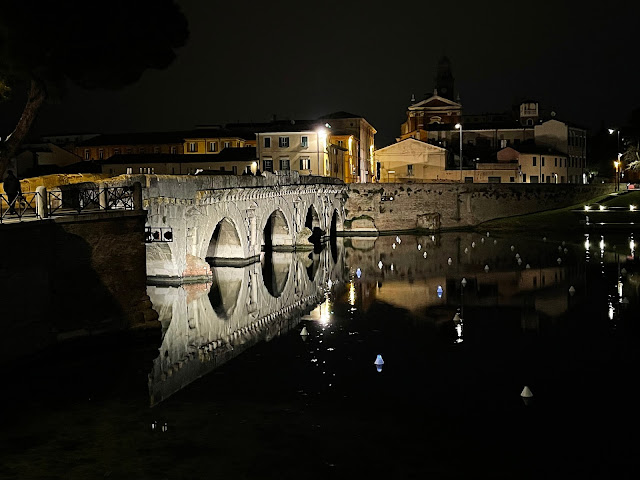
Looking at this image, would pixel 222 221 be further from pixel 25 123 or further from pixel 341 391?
pixel 341 391

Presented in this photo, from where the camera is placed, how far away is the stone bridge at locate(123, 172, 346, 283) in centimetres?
4522

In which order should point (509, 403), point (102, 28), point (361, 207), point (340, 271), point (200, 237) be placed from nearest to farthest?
1. point (509, 403)
2. point (102, 28)
3. point (200, 237)
4. point (340, 271)
5. point (361, 207)

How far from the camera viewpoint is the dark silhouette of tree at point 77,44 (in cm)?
3319

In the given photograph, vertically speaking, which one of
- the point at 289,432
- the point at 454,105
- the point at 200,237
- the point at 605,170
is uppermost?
the point at 454,105

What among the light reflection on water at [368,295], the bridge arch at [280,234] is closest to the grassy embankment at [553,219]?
the light reflection on water at [368,295]

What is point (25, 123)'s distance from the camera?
120ft

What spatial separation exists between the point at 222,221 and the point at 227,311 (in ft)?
55.2

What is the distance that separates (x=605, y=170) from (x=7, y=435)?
419 feet

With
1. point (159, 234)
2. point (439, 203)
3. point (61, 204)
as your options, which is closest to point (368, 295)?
point (159, 234)

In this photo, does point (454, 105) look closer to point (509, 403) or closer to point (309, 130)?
point (309, 130)

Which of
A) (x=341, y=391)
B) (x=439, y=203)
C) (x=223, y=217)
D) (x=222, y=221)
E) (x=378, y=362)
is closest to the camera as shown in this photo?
(x=341, y=391)

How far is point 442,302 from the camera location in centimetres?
4194

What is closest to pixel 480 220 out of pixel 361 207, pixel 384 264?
pixel 361 207

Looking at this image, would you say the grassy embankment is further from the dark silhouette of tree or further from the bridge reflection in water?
the dark silhouette of tree
